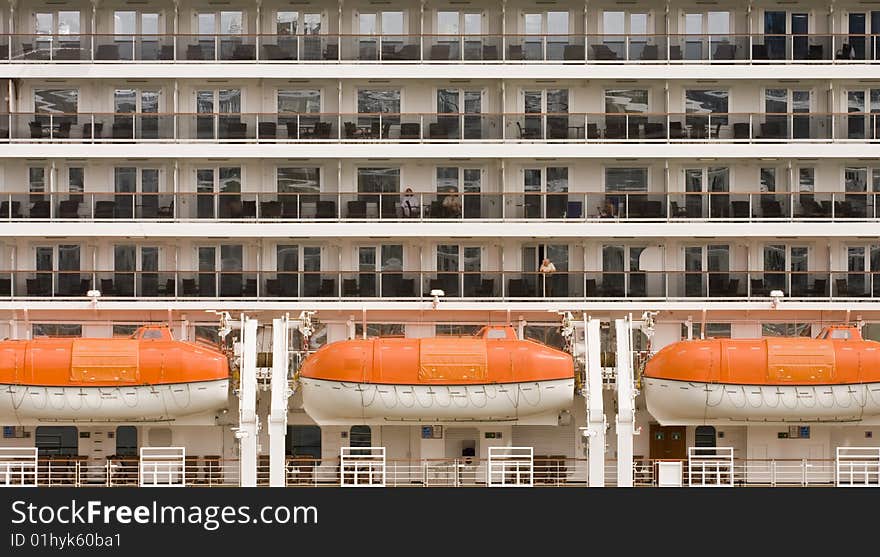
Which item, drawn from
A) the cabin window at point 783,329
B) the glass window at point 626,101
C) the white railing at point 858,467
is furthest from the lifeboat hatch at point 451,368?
the white railing at point 858,467

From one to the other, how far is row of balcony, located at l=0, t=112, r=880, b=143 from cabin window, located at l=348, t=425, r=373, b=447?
20.9 feet

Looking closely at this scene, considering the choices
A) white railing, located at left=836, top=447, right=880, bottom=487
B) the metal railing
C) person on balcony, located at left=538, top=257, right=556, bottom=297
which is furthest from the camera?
person on balcony, located at left=538, top=257, right=556, bottom=297

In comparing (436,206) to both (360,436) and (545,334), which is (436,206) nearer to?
(545,334)

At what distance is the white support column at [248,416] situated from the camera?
30.7 m

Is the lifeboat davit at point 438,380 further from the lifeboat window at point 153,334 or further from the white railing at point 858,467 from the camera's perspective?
the white railing at point 858,467

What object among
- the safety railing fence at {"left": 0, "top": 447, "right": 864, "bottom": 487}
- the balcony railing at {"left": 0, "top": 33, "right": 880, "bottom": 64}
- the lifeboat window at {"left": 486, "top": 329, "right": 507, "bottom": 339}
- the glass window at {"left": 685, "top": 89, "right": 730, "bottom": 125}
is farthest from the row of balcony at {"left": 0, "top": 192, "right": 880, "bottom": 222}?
the safety railing fence at {"left": 0, "top": 447, "right": 864, "bottom": 487}

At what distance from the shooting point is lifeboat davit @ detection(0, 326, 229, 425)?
30.8m

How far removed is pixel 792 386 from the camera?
30.8 m

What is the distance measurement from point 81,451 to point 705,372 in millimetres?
13778

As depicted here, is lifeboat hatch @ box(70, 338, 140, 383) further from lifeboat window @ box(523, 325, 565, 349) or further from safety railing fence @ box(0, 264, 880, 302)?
lifeboat window @ box(523, 325, 565, 349)

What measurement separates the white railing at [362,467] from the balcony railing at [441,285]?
3465mm

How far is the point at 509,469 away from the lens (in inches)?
1282
